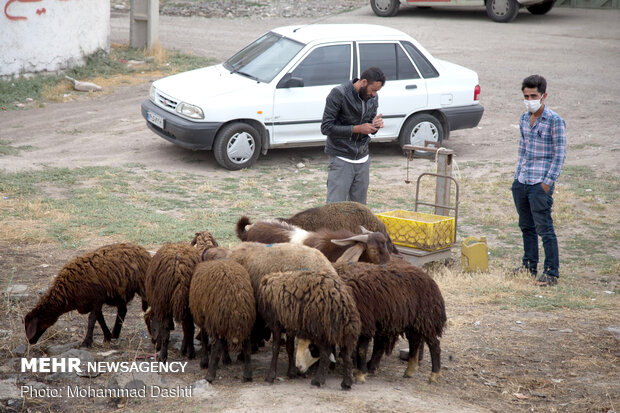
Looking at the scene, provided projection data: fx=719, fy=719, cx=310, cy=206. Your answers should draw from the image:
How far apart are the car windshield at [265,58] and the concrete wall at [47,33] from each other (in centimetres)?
545

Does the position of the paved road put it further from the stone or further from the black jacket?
the stone

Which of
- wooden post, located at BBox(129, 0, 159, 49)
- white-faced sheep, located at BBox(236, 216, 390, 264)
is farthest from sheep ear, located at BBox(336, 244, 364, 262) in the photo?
wooden post, located at BBox(129, 0, 159, 49)

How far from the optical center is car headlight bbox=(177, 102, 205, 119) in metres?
11.2

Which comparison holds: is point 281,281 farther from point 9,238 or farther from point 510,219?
point 510,219

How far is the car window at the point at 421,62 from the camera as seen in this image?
12352mm

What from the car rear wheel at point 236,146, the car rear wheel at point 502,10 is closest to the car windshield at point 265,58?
the car rear wheel at point 236,146

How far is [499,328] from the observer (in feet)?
21.4

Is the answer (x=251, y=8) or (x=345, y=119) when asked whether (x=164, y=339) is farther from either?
(x=251, y=8)

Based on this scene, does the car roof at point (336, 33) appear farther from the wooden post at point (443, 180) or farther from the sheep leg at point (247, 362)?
the sheep leg at point (247, 362)

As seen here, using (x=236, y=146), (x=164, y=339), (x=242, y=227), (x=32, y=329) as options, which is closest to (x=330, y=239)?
(x=242, y=227)

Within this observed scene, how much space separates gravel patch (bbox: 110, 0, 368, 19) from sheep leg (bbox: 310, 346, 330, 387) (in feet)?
66.5

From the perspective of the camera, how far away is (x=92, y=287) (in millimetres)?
5684

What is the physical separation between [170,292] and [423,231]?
11.3 ft

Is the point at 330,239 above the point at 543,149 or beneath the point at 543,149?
beneath
